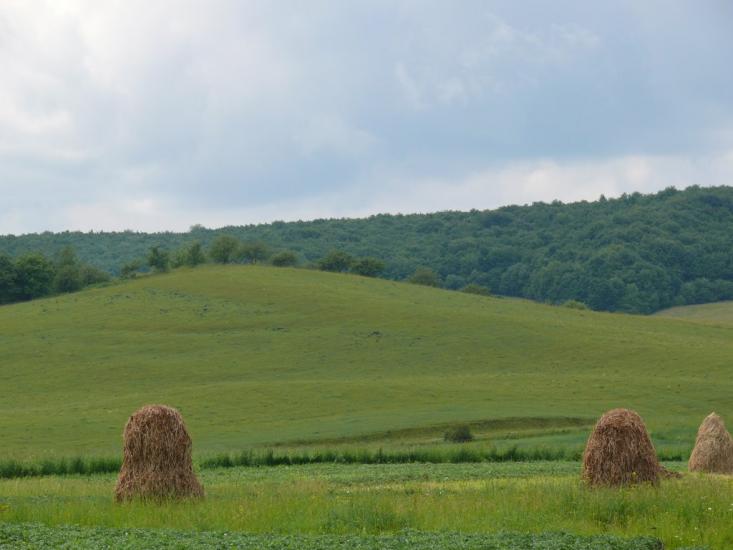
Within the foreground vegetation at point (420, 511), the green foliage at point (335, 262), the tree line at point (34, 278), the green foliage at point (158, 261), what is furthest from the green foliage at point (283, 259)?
the foreground vegetation at point (420, 511)

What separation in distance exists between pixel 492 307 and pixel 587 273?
44.0 metres

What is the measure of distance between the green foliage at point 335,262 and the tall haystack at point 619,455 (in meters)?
115

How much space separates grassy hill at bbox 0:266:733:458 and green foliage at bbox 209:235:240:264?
39.3 feet

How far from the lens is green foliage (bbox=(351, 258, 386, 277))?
142375 millimetres

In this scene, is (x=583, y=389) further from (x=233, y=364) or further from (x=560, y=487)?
(x=560, y=487)

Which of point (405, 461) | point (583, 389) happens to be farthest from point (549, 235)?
point (405, 461)

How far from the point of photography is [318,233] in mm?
197375

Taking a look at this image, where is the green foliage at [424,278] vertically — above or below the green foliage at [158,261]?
below

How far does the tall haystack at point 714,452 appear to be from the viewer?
32.7 m

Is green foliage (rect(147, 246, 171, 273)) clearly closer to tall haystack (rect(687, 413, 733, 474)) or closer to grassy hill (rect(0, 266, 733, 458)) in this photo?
grassy hill (rect(0, 266, 733, 458))

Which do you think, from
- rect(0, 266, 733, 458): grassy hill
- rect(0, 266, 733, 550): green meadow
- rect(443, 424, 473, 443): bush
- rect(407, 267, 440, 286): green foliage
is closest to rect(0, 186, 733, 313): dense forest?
rect(407, 267, 440, 286): green foliage

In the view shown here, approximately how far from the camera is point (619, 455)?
1019 inches

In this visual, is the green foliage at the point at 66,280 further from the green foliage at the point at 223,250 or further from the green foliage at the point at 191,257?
the green foliage at the point at 223,250

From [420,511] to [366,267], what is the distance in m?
121
